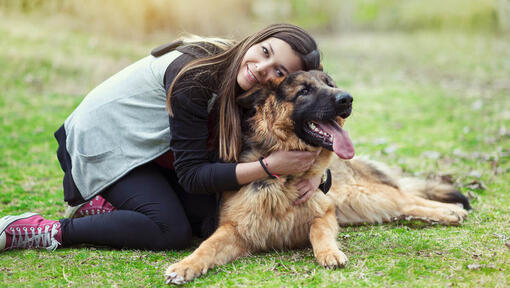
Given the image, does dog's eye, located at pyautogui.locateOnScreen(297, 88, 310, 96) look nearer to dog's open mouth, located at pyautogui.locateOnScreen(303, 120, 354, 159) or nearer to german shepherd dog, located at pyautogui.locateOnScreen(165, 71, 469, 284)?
A: german shepherd dog, located at pyautogui.locateOnScreen(165, 71, 469, 284)

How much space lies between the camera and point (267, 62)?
3.41m

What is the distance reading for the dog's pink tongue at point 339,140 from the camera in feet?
10.4

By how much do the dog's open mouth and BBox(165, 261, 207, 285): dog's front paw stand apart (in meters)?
1.24

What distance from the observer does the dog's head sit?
128 inches

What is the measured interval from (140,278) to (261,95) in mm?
1604

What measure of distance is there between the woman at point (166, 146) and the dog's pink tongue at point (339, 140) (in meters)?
0.27

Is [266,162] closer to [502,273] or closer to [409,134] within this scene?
[502,273]

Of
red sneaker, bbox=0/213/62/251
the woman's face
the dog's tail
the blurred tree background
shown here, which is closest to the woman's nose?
the woman's face

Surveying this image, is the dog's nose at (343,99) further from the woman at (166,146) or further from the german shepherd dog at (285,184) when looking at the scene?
the woman at (166,146)

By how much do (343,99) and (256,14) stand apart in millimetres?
18120

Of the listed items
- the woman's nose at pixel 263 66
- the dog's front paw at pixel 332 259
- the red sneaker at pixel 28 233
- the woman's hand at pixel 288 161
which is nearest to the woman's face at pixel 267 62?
the woman's nose at pixel 263 66

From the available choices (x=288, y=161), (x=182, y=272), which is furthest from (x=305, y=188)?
(x=182, y=272)

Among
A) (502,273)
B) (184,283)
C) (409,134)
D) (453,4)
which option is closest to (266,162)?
(184,283)

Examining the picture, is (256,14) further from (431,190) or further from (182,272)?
(182,272)
